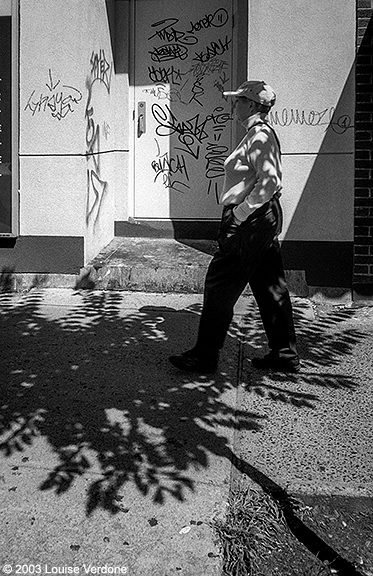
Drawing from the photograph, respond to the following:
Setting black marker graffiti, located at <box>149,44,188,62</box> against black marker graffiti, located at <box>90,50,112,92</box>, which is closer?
black marker graffiti, located at <box>90,50,112,92</box>

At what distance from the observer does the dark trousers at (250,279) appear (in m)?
4.73

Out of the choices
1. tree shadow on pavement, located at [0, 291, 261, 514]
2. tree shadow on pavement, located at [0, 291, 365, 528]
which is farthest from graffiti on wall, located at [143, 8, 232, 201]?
tree shadow on pavement, located at [0, 291, 261, 514]

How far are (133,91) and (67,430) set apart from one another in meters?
5.27

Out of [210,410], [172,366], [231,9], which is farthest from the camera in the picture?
[231,9]

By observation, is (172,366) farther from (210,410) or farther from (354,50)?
(354,50)

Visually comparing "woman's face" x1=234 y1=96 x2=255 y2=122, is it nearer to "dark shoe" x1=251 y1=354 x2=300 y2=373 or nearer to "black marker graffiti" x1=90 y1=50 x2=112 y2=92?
"dark shoe" x1=251 y1=354 x2=300 y2=373

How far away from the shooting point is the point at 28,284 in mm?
7395

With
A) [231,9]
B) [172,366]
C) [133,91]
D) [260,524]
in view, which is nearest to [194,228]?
[133,91]

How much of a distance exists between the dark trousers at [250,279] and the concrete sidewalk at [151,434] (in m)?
0.31

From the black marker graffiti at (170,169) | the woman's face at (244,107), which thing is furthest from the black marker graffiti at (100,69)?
the woman's face at (244,107)

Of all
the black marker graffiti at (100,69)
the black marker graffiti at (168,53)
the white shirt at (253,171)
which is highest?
the black marker graffiti at (168,53)

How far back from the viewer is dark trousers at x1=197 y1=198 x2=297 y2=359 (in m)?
4.73

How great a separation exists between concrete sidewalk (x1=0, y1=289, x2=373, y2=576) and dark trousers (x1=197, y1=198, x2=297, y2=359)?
31 cm

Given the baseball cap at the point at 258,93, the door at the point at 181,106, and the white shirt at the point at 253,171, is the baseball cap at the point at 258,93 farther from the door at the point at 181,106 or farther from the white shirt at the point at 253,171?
the door at the point at 181,106
